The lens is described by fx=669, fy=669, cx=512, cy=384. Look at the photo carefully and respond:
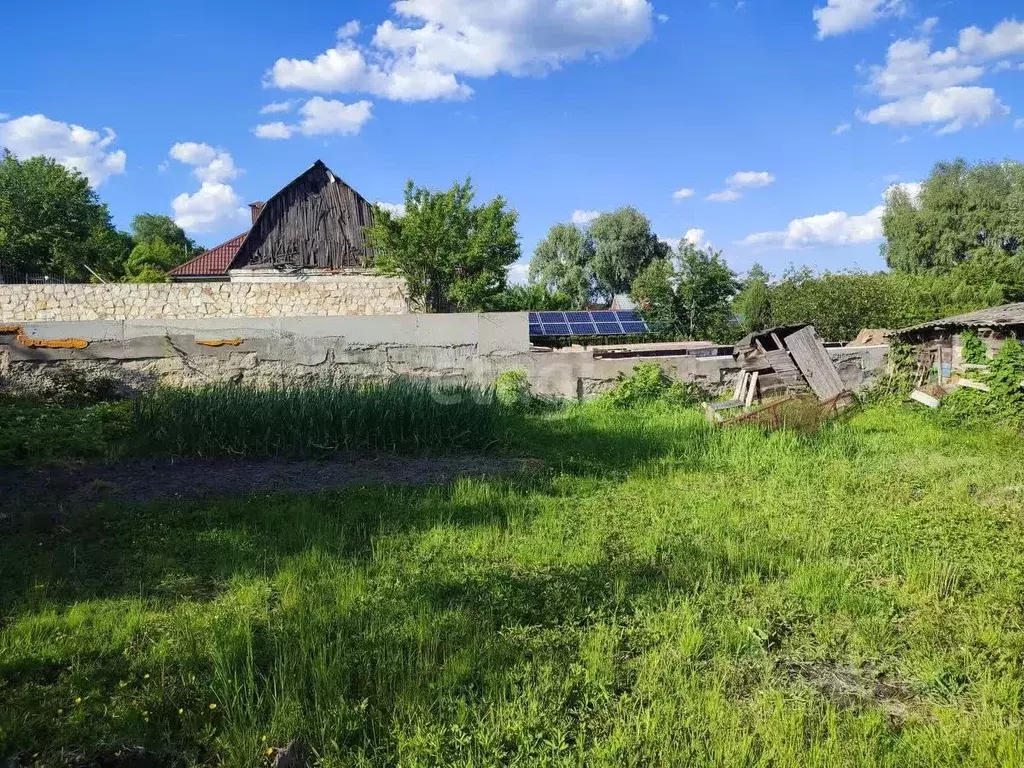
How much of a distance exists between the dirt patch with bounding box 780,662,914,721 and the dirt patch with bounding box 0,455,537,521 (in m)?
3.75

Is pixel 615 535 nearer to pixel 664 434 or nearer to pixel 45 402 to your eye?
pixel 664 434

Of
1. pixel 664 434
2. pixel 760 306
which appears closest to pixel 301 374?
pixel 664 434

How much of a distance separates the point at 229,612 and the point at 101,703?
2.67 feet

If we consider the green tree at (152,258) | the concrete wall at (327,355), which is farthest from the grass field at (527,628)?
the green tree at (152,258)

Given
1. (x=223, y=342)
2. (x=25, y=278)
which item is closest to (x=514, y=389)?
(x=223, y=342)

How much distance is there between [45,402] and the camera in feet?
33.2

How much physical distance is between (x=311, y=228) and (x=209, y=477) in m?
19.2

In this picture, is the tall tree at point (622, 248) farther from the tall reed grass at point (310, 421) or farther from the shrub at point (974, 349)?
the tall reed grass at point (310, 421)

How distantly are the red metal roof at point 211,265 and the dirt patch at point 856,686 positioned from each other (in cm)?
2559

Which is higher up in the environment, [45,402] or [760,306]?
[760,306]

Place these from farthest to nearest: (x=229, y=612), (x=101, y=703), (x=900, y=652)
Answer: (x=229, y=612) → (x=900, y=652) → (x=101, y=703)

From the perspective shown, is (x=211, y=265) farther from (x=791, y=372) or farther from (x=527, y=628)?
(x=527, y=628)

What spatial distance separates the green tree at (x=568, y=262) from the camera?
4250cm

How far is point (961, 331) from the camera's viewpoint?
1023 cm
